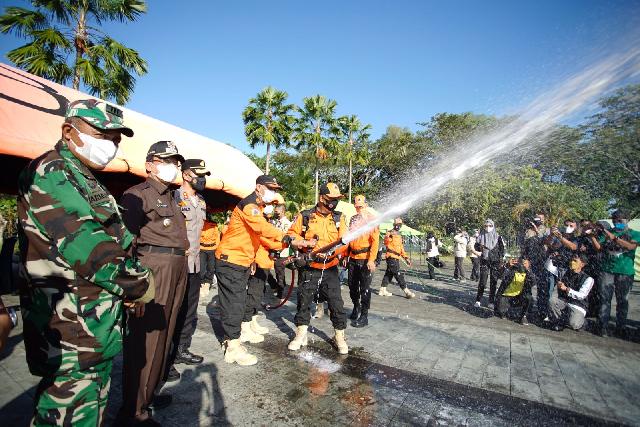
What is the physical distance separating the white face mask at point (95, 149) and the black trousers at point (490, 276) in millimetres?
8261

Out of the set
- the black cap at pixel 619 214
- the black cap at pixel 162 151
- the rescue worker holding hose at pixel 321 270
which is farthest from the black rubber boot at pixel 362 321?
the black cap at pixel 619 214

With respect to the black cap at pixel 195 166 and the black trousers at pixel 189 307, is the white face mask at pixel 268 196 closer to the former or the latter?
the black cap at pixel 195 166

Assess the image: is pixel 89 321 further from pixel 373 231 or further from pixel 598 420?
pixel 373 231

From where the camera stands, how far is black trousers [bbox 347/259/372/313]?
612 centimetres

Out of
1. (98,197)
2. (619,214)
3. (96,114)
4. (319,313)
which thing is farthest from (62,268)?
(619,214)

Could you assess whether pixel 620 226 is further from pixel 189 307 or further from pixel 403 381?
pixel 189 307

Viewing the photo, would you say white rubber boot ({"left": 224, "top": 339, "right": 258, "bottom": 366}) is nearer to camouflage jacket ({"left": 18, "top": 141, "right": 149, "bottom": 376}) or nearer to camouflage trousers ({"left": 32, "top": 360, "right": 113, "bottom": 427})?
camouflage trousers ({"left": 32, "top": 360, "right": 113, "bottom": 427})

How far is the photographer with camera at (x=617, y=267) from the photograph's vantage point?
6.14 meters

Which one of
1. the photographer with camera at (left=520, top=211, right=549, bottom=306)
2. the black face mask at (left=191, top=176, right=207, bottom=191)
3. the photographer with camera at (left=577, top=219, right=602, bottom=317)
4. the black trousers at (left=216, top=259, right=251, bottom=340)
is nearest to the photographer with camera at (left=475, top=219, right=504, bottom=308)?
the photographer with camera at (left=520, top=211, right=549, bottom=306)

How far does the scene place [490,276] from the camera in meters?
8.00

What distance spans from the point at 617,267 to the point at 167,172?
26.5 ft

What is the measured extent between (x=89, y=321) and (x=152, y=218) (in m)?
1.17

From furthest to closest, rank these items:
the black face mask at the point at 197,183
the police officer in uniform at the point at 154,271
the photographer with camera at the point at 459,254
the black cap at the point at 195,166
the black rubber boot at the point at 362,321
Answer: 1. the photographer with camera at the point at 459,254
2. the black rubber boot at the point at 362,321
3. the black face mask at the point at 197,183
4. the black cap at the point at 195,166
5. the police officer in uniform at the point at 154,271

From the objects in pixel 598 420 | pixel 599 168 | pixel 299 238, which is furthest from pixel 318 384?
pixel 599 168
